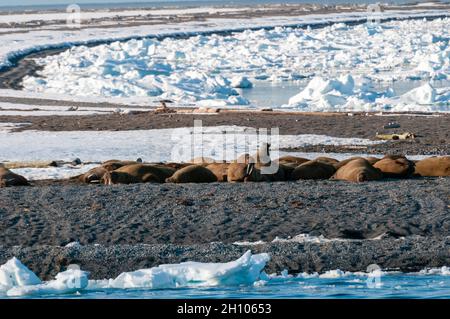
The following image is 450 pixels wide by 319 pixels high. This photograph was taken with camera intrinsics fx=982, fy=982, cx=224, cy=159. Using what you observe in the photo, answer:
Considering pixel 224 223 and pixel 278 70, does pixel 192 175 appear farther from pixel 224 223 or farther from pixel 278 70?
pixel 278 70

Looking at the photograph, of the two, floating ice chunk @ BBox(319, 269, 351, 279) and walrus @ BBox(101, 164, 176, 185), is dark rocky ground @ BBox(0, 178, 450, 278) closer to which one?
floating ice chunk @ BBox(319, 269, 351, 279)

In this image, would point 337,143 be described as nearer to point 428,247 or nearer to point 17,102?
point 428,247

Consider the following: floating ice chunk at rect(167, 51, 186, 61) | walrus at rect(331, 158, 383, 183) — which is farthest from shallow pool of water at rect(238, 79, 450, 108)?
walrus at rect(331, 158, 383, 183)

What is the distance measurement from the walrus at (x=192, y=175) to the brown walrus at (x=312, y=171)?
99cm

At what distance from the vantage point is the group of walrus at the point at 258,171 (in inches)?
432

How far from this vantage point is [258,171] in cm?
1102

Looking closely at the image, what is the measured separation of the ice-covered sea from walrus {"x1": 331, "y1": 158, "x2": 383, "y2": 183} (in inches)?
129

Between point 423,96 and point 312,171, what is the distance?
11.8 meters

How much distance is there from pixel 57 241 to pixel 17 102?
14.1 metres

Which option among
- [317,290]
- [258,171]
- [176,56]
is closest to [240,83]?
[176,56]

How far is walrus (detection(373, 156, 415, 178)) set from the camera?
36.6 ft

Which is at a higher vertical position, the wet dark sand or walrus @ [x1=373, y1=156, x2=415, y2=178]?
the wet dark sand

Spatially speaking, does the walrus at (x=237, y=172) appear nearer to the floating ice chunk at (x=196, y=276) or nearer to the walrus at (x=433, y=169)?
the walrus at (x=433, y=169)

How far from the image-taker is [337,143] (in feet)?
48.4
